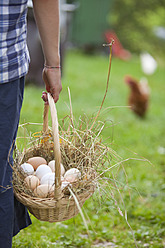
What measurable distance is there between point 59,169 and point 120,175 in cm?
153

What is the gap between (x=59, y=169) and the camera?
143 centimetres

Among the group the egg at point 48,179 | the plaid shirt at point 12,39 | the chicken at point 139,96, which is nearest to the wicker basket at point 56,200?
the egg at point 48,179

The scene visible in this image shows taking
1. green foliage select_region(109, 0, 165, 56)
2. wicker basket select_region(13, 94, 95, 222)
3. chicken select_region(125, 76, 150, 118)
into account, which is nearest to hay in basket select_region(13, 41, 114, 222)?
wicker basket select_region(13, 94, 95, 222)

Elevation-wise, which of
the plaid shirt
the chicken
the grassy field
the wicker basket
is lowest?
the grassy field

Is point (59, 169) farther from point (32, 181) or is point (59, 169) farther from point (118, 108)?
point (118, 108)

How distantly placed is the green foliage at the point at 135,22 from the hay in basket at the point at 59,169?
9.71 metres

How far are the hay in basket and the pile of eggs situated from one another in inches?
0.8

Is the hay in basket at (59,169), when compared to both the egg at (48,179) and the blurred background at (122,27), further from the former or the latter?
the blurred background at (122,27)

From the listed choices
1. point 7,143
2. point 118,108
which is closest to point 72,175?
point 7,143

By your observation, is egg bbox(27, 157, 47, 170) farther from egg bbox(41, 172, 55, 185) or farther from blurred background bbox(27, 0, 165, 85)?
blurred background bbox(27, 0, 165, 85)

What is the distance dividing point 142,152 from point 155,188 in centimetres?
70

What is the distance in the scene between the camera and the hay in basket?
4.79 feet

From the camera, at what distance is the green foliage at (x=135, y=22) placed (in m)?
11.2

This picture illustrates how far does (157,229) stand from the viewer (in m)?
2.26
